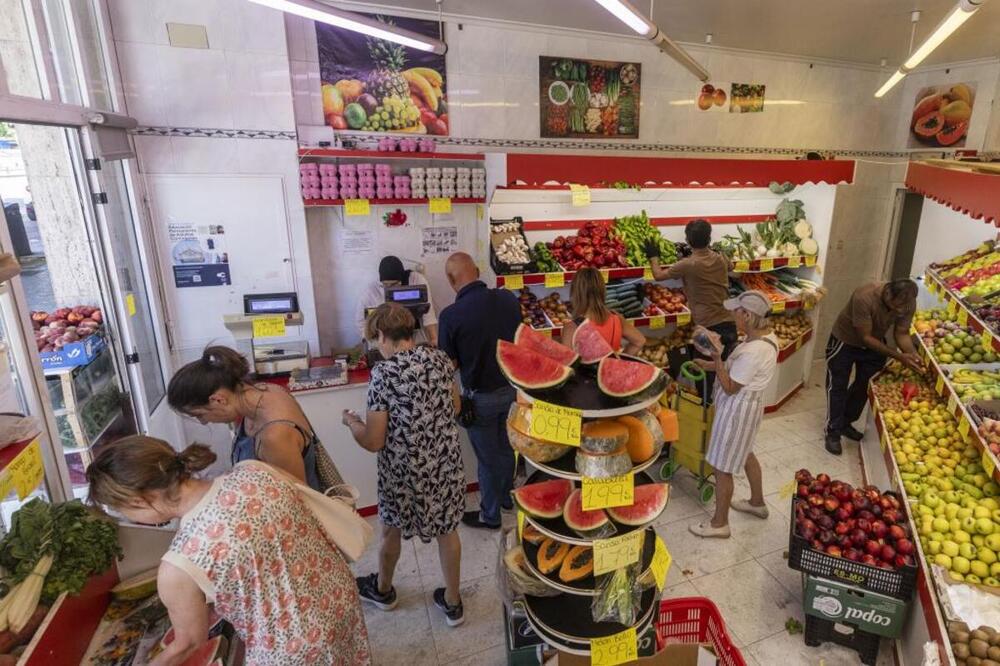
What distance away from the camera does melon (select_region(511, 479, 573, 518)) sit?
6.61 ft

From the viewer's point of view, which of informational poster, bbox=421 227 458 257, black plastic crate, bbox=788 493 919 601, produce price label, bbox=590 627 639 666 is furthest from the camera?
informational poster, bbox=421 227 458 257

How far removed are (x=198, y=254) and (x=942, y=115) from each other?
9.44 m

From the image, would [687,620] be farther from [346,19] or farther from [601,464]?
[346,19]

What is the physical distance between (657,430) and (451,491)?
1.52 meters

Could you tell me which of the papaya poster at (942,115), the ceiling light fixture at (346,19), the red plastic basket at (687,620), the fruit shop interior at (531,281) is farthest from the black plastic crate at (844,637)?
the papaya poster at (942,115)

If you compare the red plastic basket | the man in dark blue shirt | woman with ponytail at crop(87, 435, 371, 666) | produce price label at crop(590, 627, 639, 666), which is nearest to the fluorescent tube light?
the man in dark blue shirt

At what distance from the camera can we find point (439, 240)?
199 inches

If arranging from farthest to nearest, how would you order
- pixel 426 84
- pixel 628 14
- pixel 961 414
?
pixel 426 84, pixel 961 414, pixel 628 14

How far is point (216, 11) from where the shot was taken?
390cm

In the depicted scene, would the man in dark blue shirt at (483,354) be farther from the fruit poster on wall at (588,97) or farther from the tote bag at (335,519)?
the fruit poster on wall at (588,97)

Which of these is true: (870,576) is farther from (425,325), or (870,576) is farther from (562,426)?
(425,325)

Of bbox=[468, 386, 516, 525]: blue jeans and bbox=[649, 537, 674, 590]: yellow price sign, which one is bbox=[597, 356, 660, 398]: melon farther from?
bbox=[468, 386, 516, 525]: blue jeans

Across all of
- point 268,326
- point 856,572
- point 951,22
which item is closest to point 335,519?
point 268,326

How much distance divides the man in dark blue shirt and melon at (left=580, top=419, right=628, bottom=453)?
1807mm
